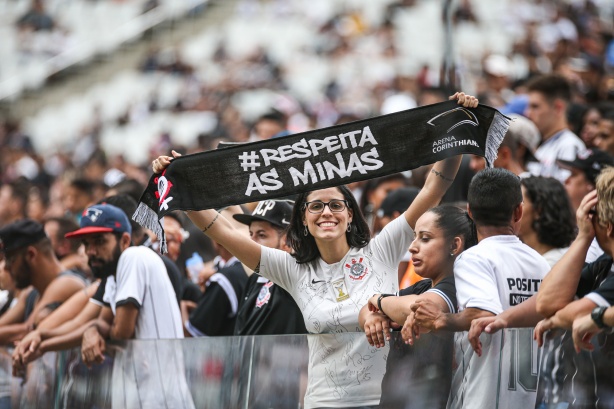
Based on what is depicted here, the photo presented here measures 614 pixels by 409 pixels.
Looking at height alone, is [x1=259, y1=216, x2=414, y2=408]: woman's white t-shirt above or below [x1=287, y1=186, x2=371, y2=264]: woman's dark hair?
below

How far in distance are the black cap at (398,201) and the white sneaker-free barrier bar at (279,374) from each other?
1728 millimetres

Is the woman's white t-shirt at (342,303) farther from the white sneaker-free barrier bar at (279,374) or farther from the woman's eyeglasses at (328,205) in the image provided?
the woman's eyeglasses at (328,205)

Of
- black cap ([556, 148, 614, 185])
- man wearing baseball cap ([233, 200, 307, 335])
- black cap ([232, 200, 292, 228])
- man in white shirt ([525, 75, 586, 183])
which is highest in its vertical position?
man in white shirt ([525, 75, 586, 183])

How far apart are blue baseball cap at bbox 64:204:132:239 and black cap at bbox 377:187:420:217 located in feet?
5.11

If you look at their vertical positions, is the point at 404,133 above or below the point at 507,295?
above

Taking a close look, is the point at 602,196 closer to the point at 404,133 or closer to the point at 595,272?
the point at 595,272

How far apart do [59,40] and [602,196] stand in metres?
20.1

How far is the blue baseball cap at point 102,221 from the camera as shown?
6633mm

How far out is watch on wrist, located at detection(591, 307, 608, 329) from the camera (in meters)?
3.89

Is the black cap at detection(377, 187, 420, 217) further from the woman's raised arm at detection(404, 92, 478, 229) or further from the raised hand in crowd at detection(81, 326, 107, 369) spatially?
the raised hand in crowd at detection(81, 326, 107, 369)

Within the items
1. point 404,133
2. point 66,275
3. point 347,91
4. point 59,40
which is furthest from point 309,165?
point 59,40

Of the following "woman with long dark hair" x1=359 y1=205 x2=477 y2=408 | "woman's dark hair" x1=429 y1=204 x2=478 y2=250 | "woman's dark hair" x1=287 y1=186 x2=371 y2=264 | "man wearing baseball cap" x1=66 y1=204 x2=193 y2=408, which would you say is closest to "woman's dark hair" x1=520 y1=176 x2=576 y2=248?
"woman's dark hair" x1=429 y1=204 x2=478 y2=250

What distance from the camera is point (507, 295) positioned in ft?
15.5

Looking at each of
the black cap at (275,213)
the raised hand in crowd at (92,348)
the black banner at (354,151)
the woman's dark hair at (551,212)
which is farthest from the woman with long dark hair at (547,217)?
the raised hand in crowd at (92,348)
